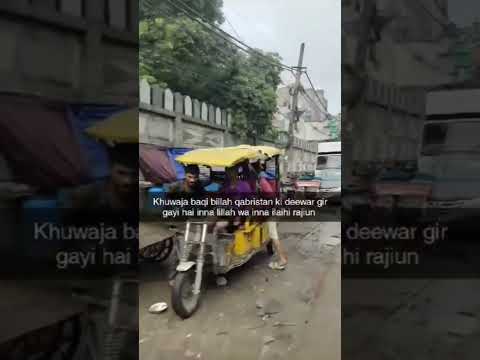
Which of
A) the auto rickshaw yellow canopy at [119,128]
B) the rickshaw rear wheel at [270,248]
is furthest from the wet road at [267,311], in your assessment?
the auto rickshaw yellow canopy at [119,128]

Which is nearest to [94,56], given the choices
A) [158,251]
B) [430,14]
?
[158,251]

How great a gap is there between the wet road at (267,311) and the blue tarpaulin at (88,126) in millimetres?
584

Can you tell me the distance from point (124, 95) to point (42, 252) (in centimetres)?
A: 95

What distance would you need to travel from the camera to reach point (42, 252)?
1.81 metres

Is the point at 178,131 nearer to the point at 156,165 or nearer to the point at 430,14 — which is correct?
the point at 156,165

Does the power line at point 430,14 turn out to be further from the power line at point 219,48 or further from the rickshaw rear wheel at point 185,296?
the rickshaw rear wheel at point 185,296

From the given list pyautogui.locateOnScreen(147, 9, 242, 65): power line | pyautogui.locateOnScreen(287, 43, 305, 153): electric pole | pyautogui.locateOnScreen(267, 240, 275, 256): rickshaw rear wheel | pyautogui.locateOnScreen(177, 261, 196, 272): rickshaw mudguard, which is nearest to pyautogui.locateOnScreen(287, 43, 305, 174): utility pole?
pyautogui.locateOnScreen(287, 43, 305, 153): electric pole

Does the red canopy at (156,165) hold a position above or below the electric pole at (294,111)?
below

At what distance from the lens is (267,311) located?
1780 mm

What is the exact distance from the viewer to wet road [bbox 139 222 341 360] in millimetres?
1724

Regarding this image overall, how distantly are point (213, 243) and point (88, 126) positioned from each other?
90 centimetres

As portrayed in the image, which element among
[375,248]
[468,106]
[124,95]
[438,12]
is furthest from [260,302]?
[438,12]

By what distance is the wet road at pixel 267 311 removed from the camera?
1724 millimetres

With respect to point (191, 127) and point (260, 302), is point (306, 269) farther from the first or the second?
point (191, 127)
